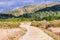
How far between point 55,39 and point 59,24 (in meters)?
47.0

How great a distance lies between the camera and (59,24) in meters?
73.6

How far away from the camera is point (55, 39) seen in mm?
26906

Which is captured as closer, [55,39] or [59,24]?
[55,39]

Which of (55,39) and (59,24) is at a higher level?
(55,39)
